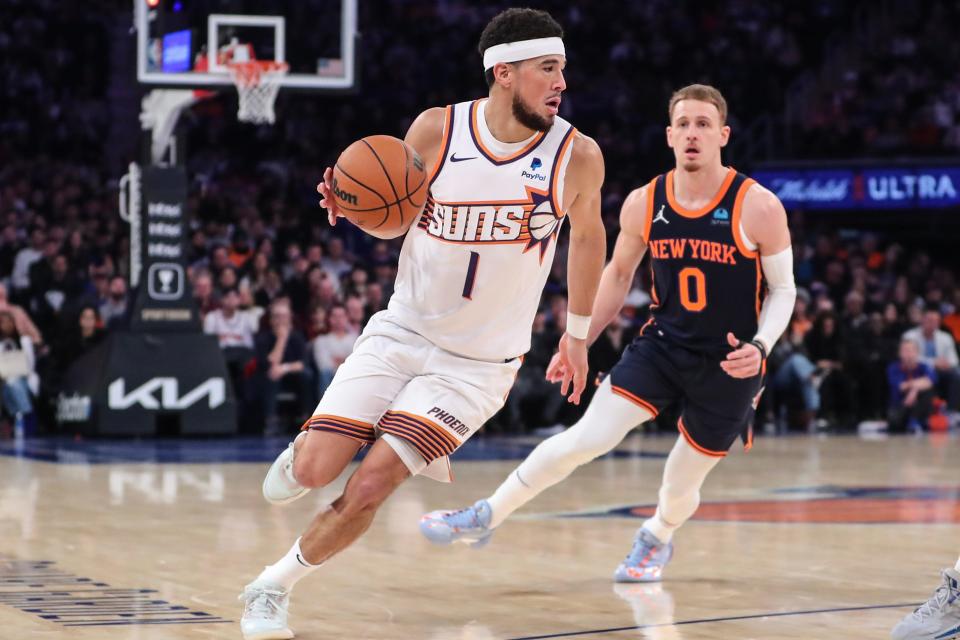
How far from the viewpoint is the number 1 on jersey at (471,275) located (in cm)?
518

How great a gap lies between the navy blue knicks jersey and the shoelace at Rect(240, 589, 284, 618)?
7.31ft

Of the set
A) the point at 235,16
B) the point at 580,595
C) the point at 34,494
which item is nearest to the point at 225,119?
the point at 235,16

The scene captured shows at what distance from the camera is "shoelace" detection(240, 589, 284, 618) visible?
4.90 m

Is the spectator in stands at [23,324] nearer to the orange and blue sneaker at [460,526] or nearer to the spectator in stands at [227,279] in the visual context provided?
the spectator in stands at [227,279]

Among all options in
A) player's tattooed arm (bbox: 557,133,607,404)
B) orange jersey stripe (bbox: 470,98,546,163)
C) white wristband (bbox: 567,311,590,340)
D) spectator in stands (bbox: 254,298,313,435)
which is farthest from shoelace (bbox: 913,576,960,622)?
spectator in stands (bbox: 254,298,313,435)

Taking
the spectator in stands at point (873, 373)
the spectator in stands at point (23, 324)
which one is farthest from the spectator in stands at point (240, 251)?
the spectator in stands at point (873, 373)

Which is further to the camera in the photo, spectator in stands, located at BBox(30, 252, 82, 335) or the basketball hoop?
spectator in stands, located at BBox(30, 252, 82, 335)

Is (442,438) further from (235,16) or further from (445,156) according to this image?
(235,16)

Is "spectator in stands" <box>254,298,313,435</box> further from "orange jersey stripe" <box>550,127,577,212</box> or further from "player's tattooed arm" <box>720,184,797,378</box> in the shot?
"orange jersey stripe" <box>550,127,577,212</box>

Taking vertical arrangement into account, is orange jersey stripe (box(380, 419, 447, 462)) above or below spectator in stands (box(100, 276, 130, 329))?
above

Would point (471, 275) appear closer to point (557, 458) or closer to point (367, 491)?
point (367, 491)

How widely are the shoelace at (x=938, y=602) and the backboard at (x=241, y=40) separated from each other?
30.1ft

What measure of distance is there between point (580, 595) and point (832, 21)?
20779 mm

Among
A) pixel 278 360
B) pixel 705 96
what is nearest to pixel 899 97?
pixel 278 360
